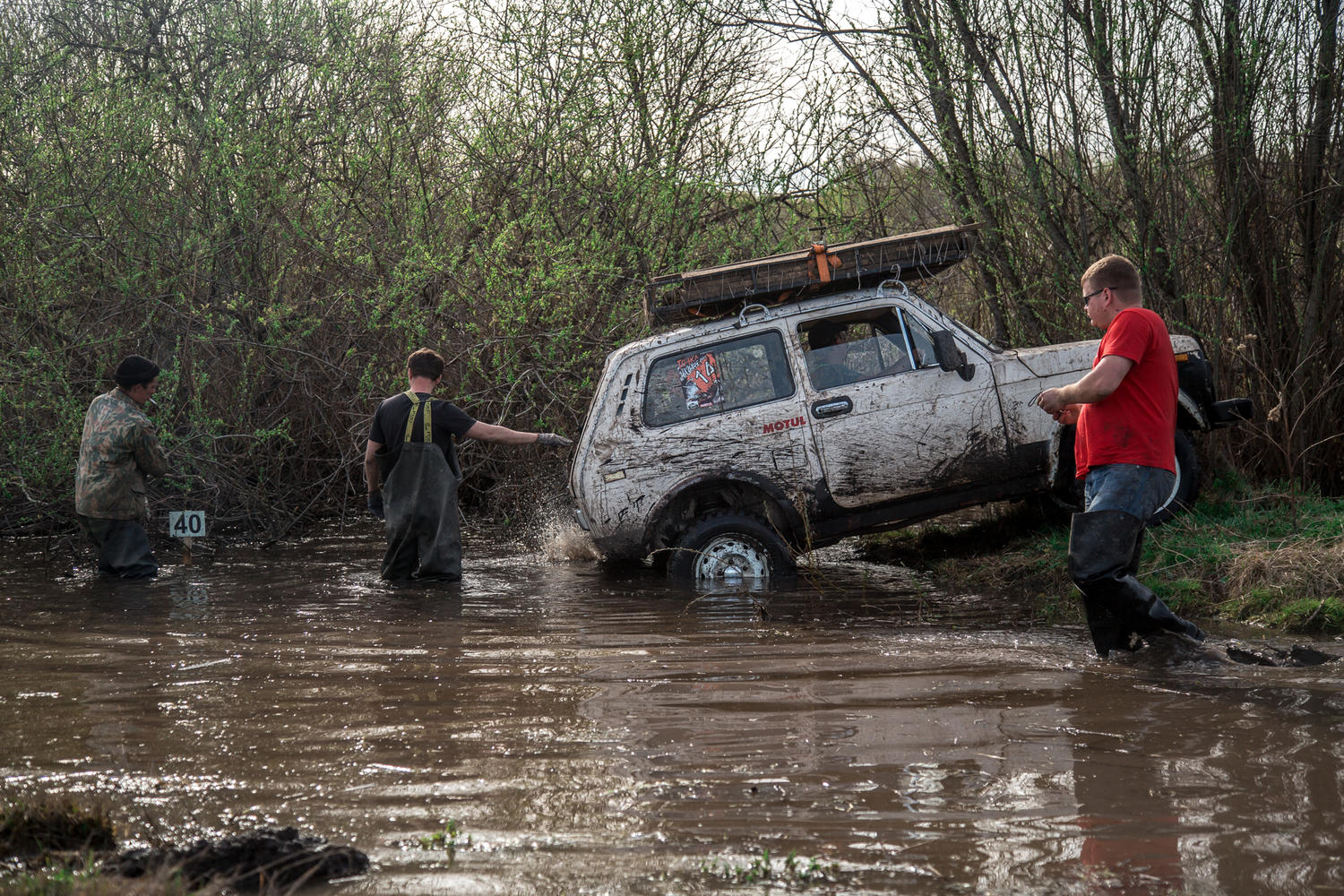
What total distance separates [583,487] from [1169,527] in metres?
3.64

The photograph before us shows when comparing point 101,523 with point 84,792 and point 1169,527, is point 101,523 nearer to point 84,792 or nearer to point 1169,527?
point 84,792

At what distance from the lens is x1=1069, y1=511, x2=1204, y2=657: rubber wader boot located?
5.11 metres

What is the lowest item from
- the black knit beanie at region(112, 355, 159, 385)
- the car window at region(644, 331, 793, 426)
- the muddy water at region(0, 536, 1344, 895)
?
the muddy water at region(0, 536, 1344, 895)

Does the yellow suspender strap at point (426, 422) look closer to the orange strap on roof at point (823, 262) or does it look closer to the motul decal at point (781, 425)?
the motul decal at point (781, 425)

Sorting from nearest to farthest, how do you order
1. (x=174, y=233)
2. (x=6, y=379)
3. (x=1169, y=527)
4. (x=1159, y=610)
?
(x=1159, y=610) < (x=1169, y=527) < (x=6, y=379) < (x=174, y=233)

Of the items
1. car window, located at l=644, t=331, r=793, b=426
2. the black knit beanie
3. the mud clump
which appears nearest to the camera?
the mud clump

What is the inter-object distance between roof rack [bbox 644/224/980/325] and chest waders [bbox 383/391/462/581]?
184 cm

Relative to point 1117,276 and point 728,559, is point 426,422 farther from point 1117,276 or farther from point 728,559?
point 1117,276

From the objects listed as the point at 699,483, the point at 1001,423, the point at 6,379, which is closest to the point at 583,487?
the point at 699,483

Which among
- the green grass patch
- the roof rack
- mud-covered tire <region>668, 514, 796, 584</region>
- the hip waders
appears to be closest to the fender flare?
mud-covered tire <region>668, 514, 796, 584</region>

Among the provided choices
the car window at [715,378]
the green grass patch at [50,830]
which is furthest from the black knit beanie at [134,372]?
the green grass patch at [50,830]

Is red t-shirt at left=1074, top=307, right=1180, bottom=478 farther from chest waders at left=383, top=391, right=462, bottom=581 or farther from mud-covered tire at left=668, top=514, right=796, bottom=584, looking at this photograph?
chest waders at left=383, top=391, right=462, bottom=581

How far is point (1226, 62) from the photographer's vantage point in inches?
335

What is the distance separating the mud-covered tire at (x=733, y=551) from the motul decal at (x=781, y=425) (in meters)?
0.58
